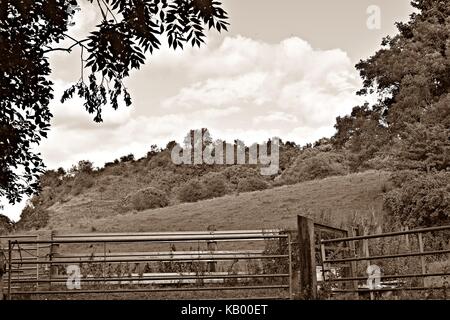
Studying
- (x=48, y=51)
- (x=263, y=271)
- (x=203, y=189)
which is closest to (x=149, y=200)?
(x=203, y=189)

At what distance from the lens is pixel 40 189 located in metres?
11.0

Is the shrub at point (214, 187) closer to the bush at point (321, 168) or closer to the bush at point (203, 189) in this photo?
the bush at point (203, 189)

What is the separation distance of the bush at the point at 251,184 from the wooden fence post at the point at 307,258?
2154 inches

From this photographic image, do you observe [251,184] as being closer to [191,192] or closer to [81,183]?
[191,192]

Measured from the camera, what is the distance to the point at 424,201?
24.6 metres

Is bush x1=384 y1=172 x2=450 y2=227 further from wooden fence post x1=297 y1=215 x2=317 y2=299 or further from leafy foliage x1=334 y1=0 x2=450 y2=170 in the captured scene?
wooden fence post x1=297 y1=215 x2=317 y2=299

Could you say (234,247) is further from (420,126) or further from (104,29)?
(104,29)

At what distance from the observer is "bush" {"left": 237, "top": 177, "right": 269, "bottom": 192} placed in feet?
212

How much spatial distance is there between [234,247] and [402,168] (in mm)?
9019

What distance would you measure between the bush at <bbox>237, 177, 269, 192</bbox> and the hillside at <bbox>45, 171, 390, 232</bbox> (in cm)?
1924

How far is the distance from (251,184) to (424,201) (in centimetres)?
4081

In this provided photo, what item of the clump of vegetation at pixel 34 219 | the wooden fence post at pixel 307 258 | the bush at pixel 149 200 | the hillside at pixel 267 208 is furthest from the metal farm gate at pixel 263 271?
the bush at pixel 149 200
